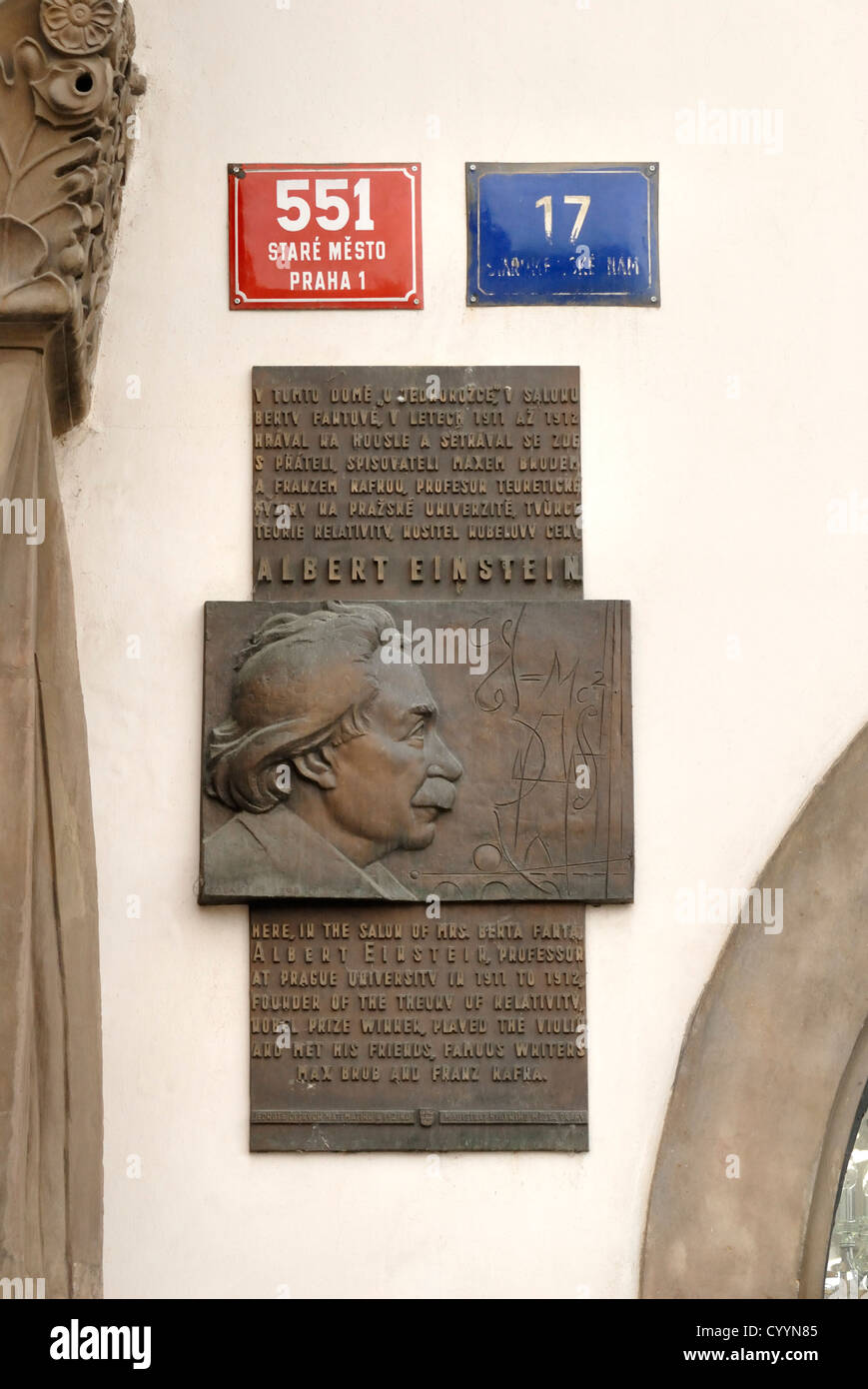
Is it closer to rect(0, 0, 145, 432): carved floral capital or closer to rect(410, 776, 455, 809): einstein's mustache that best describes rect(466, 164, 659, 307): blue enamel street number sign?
rect(0, 0, 145, 432): carved floral capital

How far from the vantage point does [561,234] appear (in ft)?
15.7

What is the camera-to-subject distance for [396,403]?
4680 millimetres

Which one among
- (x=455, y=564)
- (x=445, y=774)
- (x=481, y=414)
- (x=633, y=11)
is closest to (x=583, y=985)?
(x=445, y=774)

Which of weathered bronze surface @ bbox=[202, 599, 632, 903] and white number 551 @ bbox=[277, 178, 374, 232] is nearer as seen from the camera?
weathered bronze surface @ bbox=[202, 599, 632, 903]

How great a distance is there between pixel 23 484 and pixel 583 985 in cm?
174

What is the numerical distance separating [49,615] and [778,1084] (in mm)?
2006

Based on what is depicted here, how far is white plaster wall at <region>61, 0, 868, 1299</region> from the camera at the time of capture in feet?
14.3

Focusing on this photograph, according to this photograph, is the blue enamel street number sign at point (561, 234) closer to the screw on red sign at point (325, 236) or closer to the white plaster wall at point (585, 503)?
the white plaster wall at point (585, 503)

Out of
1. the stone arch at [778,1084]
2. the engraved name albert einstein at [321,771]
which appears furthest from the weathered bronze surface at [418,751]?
the stone arch at [778,1084]

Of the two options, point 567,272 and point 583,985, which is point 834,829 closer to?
point 583,985

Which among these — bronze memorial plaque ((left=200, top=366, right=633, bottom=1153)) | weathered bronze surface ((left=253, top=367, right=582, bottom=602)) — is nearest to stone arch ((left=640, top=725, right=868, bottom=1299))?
bronze memorial plaque ((left=200, top=366, right=633, bottom=1153))

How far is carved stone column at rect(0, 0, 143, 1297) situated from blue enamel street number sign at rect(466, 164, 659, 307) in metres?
1.05

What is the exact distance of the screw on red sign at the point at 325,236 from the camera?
472 centimetres

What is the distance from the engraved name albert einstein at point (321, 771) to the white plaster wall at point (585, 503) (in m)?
0.15
